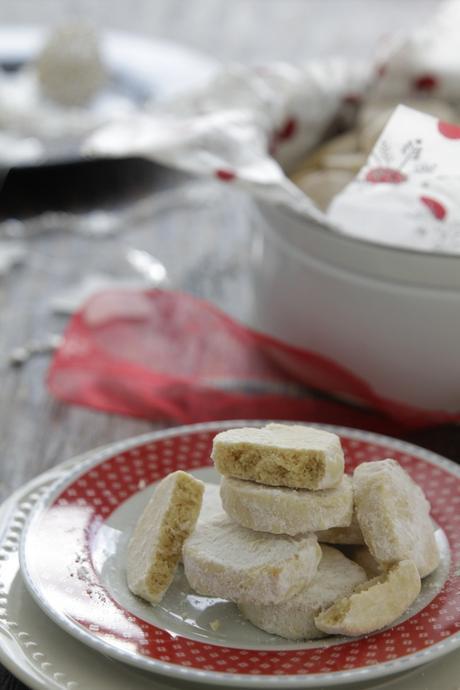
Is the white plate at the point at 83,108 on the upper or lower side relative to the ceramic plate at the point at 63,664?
lower

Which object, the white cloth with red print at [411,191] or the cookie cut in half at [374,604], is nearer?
the cookie cut in half at [374,604]

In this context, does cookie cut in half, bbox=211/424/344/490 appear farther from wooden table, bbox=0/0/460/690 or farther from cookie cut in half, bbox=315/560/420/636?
wooden table, bbox=0/0/460/690

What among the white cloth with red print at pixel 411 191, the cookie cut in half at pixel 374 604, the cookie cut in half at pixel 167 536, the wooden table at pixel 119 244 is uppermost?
the white cloth with red print at pixel 411 191

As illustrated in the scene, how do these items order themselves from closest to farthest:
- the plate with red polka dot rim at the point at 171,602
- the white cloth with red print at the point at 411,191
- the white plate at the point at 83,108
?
the plate with red polka dot rim at the point at 171,602 → the white cloth with red print at the point at 411,191 → the white plate at the point at 83,108

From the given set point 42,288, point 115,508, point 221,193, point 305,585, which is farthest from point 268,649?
point 221,193

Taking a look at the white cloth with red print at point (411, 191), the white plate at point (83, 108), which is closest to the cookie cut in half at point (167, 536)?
the white cloth with red print at point (411, 191)

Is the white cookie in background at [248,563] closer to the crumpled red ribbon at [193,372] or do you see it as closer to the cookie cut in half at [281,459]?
the cookie cut in half at [281,459]

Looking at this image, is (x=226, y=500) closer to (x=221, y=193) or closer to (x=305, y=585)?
(x=305, y=585)
